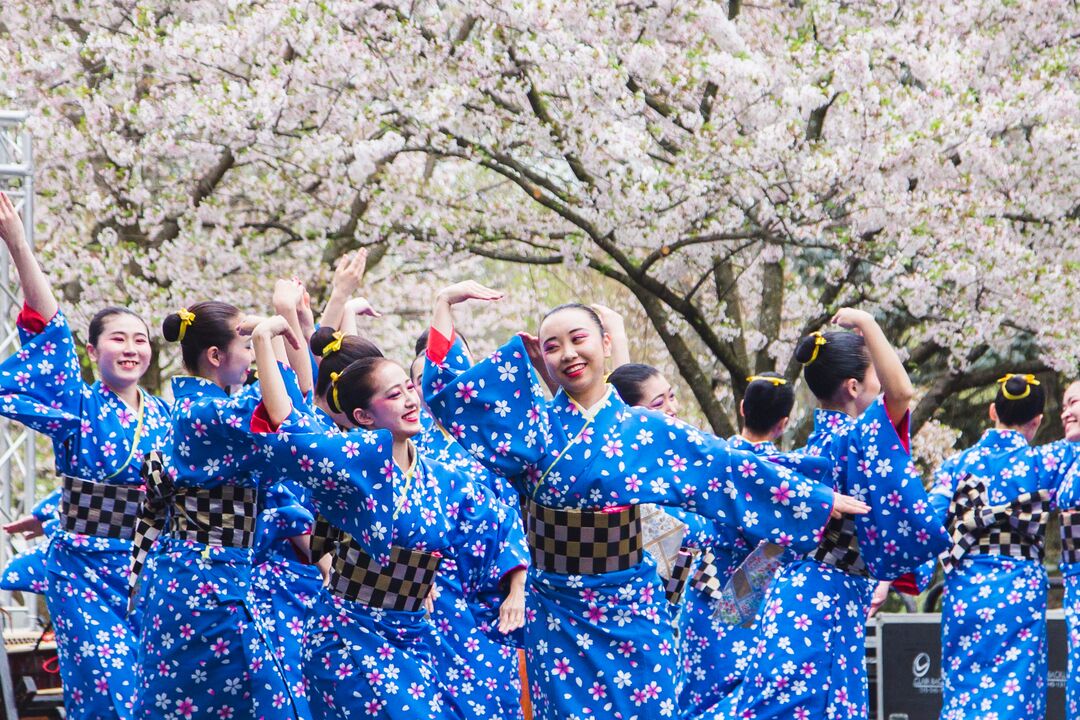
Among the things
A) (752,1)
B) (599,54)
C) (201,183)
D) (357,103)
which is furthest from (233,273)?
(752,1)

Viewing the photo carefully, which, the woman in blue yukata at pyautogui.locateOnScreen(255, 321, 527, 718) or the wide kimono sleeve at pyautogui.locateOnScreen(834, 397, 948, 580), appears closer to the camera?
the woman in blue yukata at pyautogui.locateOnScreen(255, 321, 527, 718)

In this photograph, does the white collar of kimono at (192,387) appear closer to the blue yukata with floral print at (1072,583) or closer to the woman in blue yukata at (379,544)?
the woman in blue yukata at (379,544)

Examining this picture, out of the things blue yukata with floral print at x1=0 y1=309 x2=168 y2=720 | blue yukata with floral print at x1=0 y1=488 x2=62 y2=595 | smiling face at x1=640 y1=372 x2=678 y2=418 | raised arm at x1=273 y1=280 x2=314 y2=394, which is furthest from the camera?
blue yukata with floral print at x1=0 y1=488 x2=62 y2=595

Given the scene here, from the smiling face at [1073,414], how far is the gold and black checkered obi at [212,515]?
341 cm

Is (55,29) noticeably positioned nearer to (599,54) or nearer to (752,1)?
(599,54)

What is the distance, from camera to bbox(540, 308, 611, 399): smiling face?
4.17 meters

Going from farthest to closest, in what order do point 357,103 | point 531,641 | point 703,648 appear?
point 357,103 < point 703,648 < point 531,641

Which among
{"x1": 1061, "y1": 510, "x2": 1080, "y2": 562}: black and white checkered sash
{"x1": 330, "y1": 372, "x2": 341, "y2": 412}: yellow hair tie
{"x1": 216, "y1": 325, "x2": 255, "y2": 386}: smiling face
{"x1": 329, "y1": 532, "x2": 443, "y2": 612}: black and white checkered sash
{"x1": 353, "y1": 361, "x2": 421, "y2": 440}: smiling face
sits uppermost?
{"x1": 216, "y1": 325, "x2": 255, "y2": 386}: smiling face

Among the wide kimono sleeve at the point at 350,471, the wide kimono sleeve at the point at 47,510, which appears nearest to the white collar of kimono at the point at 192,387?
the wide kimono sleeve at the point at 350,471

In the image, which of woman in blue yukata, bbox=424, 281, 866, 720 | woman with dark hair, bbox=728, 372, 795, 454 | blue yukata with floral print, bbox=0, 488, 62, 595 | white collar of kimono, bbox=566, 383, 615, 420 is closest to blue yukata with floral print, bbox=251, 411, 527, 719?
woman in blue yukata, bbox=424, 281, 866, 720

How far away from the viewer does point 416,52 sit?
30.6ft

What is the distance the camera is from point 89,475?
5.03 metres

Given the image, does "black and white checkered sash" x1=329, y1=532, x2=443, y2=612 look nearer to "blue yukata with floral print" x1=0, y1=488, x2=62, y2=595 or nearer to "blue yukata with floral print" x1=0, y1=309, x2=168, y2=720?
"blue yukata with floral print" x1=0, y1=309, x2=168, y2=720

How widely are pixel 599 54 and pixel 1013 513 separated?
4.17 metres
